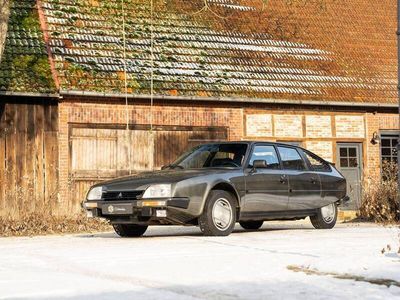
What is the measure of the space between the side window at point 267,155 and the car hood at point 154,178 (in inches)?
31.5

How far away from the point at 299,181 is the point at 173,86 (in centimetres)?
886

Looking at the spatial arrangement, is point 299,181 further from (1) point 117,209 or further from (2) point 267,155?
(1) point 117,209

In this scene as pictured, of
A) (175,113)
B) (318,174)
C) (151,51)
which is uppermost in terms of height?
(151,51)

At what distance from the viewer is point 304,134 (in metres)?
24.5

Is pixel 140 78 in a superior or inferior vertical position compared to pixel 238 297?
superior

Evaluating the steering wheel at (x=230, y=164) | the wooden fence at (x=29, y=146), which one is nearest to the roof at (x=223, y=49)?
the wooden fence at (x=29, y=146)

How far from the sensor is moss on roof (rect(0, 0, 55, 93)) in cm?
2038

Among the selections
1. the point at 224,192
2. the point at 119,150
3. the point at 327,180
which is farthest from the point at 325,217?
the point at 119,150

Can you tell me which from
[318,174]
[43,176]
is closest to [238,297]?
[318,174]

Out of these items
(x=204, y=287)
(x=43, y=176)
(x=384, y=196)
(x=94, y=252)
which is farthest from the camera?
(x=43, y=176)

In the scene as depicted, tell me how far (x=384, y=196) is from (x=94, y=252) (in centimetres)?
926

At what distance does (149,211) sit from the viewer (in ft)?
38.8

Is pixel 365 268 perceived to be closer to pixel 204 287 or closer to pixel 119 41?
pixel 204 287

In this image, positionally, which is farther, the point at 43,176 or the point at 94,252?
the point at 43,176
